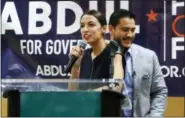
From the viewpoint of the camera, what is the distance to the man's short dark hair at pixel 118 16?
139 inches

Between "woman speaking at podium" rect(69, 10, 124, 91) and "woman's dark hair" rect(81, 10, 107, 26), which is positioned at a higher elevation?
"woman's dark hair" rect(81, 10, 107, 26)

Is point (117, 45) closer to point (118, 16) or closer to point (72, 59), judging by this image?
point (118, 16)

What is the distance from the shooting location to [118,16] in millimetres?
3539

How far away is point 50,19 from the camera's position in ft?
11.6

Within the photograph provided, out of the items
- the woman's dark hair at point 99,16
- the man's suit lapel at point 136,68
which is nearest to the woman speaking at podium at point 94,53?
the woman's dark hair at point 99,16

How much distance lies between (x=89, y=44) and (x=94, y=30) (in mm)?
125

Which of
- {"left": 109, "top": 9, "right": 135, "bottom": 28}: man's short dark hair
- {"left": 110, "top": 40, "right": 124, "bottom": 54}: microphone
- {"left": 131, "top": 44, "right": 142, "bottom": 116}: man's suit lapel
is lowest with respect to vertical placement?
{"left": 131, "top": 44, "right": 142, "bottom": 116}: man's suit lapel

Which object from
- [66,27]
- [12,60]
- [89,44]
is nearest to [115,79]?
[89,44]

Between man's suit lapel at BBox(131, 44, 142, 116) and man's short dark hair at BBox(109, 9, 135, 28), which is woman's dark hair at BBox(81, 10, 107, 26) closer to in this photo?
man's short dark hair at BBox(109, 9, 135, 28)

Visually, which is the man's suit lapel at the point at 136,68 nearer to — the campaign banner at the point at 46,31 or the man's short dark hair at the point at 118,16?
the campaign banner at the point at 46,31

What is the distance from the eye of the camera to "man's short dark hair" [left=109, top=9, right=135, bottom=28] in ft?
11.6

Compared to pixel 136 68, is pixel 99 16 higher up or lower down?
higher up

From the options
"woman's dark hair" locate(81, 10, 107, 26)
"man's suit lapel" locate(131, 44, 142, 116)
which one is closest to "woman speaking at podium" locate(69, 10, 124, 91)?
"woman's dark hair" locate(81, 10, 107, 26)

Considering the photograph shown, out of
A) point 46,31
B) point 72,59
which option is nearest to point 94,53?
point 72,59
